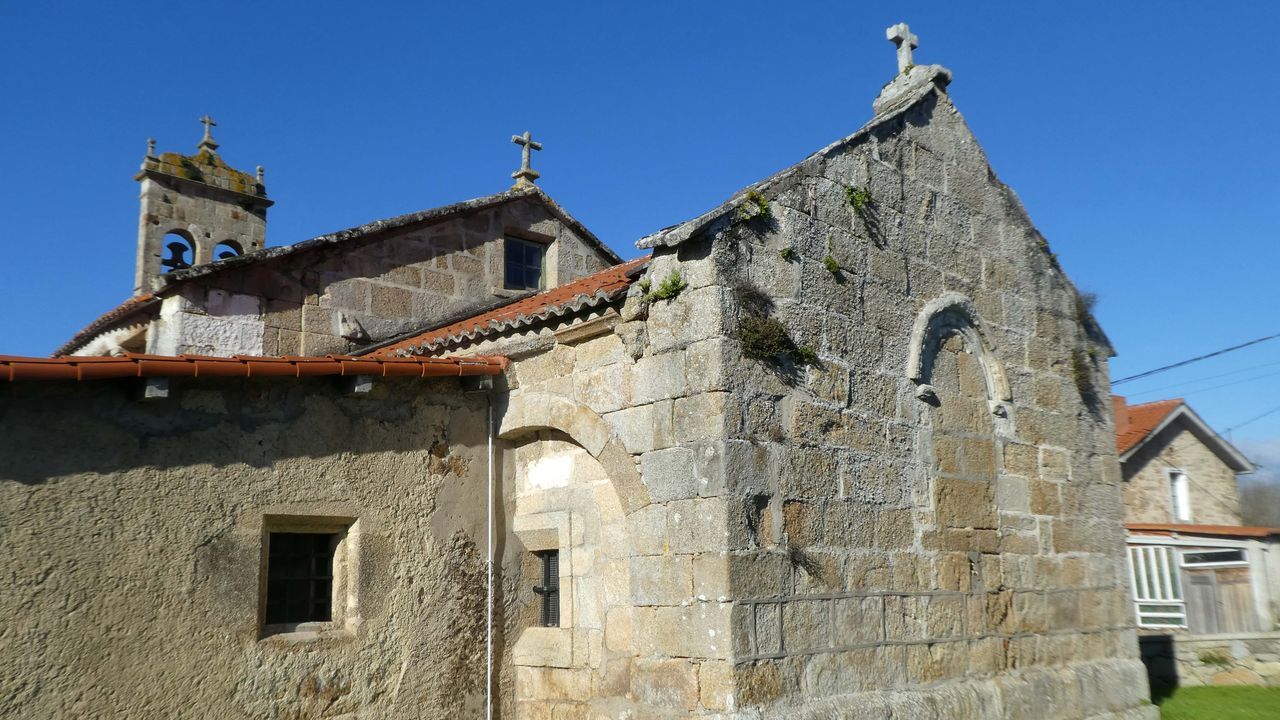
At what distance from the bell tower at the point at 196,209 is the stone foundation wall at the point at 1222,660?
37.3 feet

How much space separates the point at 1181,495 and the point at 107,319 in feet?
62.4

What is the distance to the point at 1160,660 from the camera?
11.7 metres

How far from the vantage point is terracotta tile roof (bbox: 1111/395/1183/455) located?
1864 centimetres

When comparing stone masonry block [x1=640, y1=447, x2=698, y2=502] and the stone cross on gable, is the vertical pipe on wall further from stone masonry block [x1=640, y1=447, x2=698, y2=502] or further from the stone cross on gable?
the stone cross on gable

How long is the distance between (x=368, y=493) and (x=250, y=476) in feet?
2.46

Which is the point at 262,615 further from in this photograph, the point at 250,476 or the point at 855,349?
the point at 855,349

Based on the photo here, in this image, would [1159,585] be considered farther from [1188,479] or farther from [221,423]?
[221,423]

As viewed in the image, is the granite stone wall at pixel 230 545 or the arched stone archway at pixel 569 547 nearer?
the granite stone wall at pixel 230 545

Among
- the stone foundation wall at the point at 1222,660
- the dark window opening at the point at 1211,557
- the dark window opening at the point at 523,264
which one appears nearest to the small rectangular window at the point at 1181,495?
the dark window opening at the point at 1211,557

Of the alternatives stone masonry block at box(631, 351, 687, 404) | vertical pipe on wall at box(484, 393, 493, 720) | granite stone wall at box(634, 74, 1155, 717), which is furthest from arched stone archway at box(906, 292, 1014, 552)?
vertical pipe on wall at box(484, 393, 493, 720)

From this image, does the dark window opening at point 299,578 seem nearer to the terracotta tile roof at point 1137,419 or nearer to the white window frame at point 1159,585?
the white window frame at point 1159,585

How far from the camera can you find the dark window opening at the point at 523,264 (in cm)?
1134

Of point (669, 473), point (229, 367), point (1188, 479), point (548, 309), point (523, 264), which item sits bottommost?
point (669, 473)

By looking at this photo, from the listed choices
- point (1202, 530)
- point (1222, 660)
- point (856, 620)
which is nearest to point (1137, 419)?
point (1202, 530)
